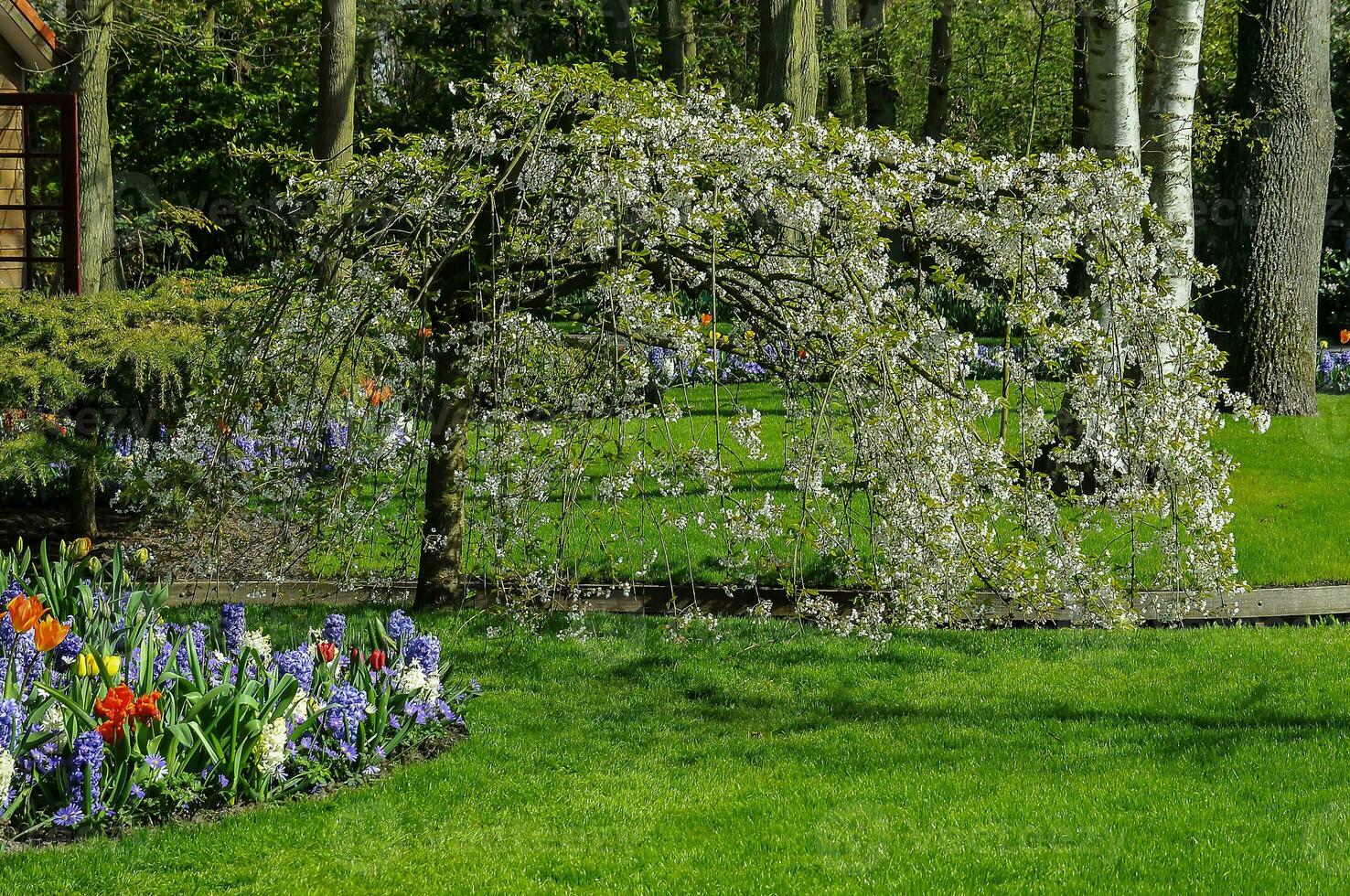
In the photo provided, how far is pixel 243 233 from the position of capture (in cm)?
2012

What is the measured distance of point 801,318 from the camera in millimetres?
4352

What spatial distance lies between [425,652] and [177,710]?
927 mm

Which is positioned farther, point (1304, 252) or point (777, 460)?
point (1304, 252)

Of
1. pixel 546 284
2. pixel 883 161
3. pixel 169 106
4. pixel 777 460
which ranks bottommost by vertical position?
pixel 777 460

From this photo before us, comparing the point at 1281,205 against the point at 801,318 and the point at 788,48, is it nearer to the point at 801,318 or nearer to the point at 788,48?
the point at 788,48

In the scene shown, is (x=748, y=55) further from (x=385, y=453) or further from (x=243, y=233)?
(x=385, y=453)

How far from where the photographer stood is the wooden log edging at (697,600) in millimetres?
6332

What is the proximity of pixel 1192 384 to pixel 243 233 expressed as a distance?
59.6 feet

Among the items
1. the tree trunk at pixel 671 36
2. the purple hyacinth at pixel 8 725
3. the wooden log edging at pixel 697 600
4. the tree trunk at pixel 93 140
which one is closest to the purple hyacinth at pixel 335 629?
the purple hyacinth at pixel 8 725

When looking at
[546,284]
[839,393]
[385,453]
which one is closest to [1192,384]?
[839,393]

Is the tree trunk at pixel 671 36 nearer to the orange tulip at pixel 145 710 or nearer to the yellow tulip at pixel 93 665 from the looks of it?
the yellow tulip at pixel 93 665

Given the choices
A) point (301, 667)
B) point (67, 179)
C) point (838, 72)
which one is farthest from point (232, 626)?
point (838, 72)

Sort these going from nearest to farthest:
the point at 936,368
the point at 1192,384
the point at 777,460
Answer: the point at 936,368 < the point at 1192,384 < the point at 777,460

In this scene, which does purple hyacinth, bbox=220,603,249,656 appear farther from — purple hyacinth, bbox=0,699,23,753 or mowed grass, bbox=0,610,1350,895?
purple hyacinth, bbox=0,699,23,753
